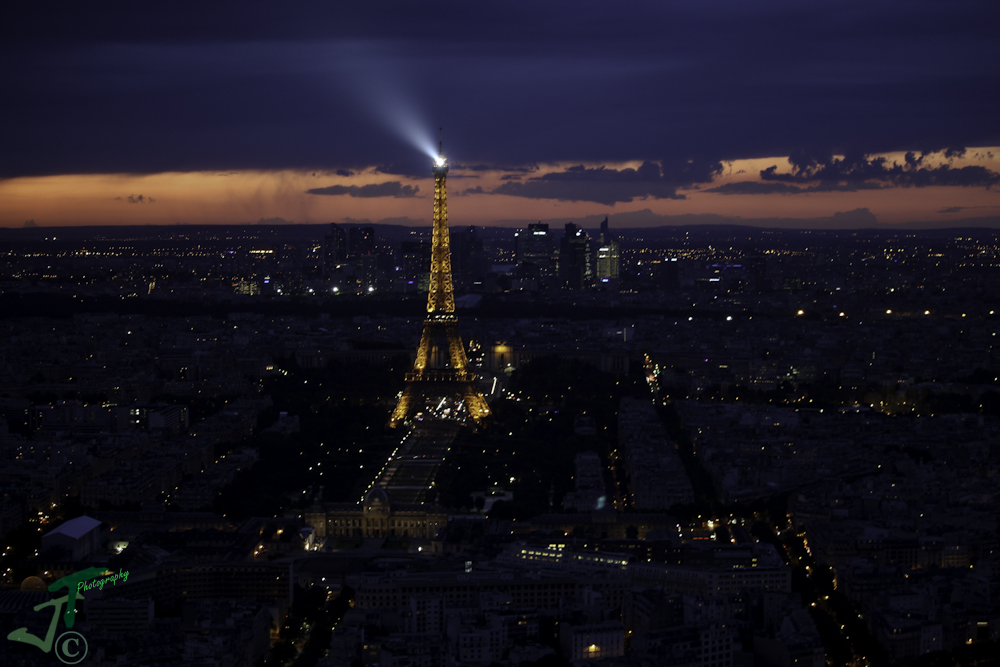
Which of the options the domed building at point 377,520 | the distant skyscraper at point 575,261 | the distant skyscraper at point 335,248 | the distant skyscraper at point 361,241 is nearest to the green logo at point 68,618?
the domed building at point 377,520

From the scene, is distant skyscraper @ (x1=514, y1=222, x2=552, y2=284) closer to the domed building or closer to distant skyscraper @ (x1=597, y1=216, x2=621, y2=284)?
distant skyscraper @ (x1=597, y1=216, x2=621, y2=284)

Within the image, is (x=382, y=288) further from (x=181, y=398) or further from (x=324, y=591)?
(x=324, y=591)

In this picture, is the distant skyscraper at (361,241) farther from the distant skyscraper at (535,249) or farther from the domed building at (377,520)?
the domed building at (377,520)

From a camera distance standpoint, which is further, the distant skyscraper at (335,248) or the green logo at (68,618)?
the distant skyscraper at (335,248)

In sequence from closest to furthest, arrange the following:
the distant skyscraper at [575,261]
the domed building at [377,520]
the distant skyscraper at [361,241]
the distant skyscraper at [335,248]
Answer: the domed building at [377,520], the distant skyscraper at [575,261], the distant skyscraper at [335,248], the distant skyscraper at [361,241]

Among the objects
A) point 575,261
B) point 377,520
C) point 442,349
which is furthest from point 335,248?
point 377,520

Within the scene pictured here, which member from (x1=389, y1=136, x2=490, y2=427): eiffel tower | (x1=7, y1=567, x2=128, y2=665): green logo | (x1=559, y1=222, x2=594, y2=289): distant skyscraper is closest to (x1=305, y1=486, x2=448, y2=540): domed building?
(x1=7, y1=567, x2=128, y2=665): green logo

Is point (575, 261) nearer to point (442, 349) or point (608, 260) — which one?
point (608, 260)

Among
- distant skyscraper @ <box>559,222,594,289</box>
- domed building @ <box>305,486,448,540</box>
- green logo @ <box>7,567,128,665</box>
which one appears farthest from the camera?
distant skyscraper @ <box>559,222,594,289</box>
